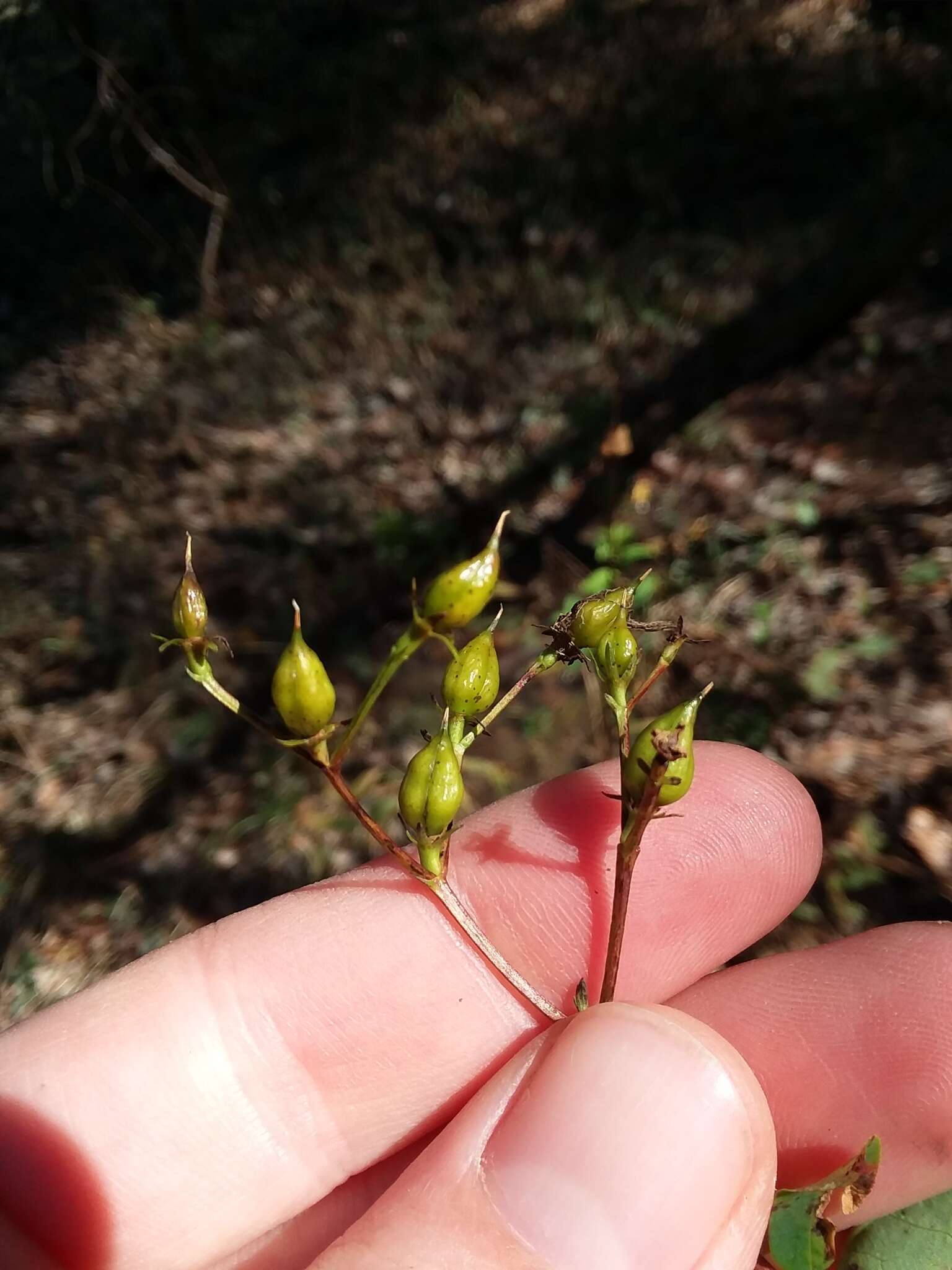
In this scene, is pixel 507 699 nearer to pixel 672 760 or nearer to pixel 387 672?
pixel 387 672

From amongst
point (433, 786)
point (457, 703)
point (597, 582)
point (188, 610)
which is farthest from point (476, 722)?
point (597, 582)

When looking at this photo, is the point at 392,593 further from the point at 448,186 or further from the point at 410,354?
the point at 448,186

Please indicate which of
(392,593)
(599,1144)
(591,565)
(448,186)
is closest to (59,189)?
(448,186)

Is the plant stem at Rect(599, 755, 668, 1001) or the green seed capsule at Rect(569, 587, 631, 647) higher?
the green seed capsule at Rect(569, 587, 631, 647)

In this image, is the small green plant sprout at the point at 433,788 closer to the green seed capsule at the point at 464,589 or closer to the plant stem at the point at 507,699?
the plant stem at the point at 507,699

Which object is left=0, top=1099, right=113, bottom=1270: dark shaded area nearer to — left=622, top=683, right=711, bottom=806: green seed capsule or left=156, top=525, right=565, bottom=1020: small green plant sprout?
left=156, top=525, right=565, bottom=1020: small green plant sprout

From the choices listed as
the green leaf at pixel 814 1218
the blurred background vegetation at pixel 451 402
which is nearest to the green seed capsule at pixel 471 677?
the green leaf at pixel 814 1218

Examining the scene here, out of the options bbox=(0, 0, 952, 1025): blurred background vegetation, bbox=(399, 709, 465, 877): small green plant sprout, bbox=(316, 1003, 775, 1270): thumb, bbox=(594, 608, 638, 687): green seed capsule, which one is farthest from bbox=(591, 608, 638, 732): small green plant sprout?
bbox=(0, 0, 952, 1025): blurred background vegetation
